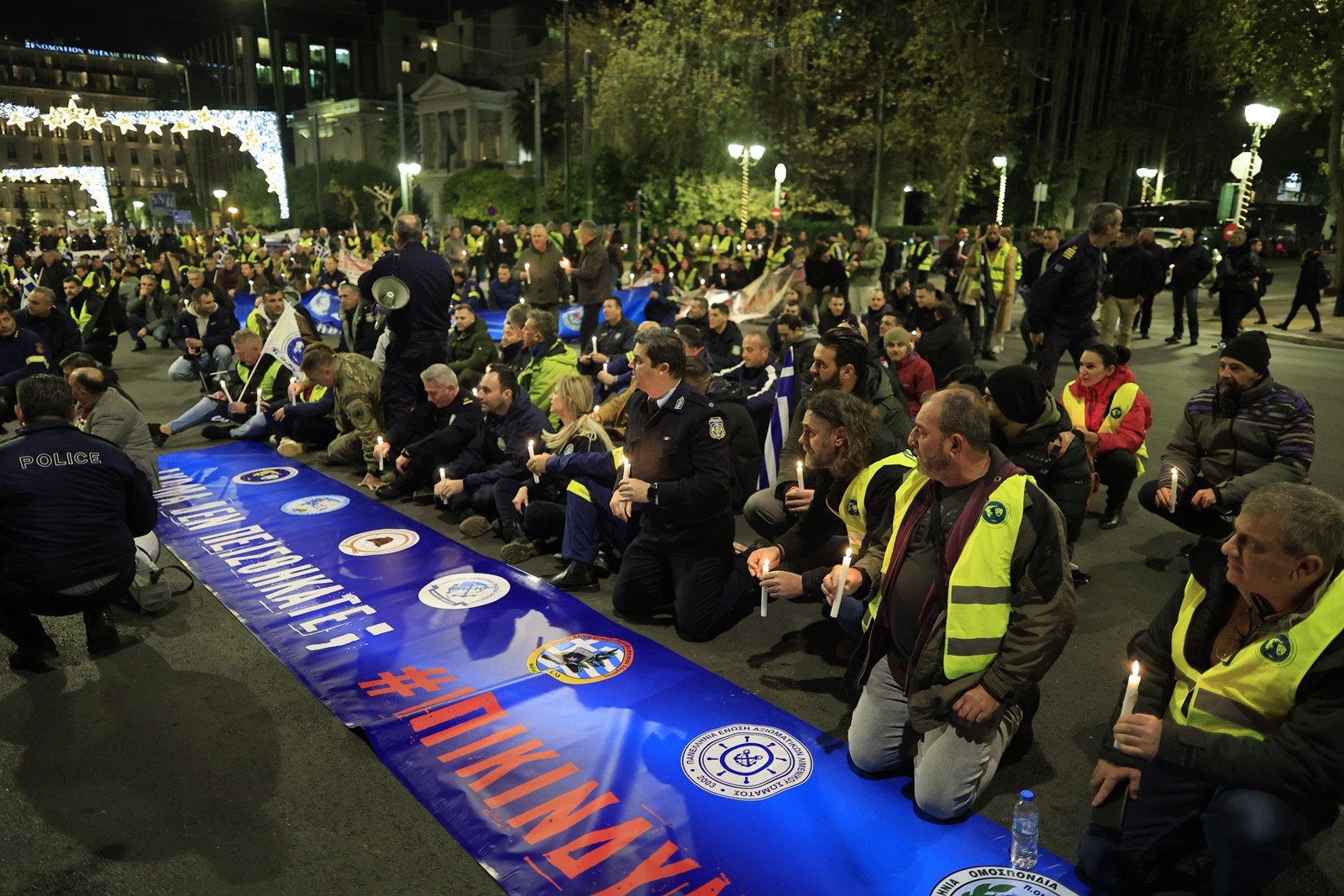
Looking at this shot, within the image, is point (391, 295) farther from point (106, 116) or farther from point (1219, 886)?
point (106, 116)

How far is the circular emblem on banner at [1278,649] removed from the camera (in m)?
2.55

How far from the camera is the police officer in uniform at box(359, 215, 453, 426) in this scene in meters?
7.72

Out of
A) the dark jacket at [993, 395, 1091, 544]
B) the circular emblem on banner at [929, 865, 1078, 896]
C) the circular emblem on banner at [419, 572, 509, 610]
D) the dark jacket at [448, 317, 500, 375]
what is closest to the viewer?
the circular emblem on banner at [929, 865, 1078, 896]

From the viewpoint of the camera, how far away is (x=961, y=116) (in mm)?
27391

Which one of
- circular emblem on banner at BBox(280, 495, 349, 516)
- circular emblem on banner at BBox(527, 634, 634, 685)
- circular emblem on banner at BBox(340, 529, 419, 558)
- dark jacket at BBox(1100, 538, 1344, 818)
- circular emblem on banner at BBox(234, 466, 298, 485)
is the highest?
dark jacket at BBox(1100, 538, 1344, 818)

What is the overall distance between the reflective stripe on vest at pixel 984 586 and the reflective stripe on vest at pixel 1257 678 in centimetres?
56

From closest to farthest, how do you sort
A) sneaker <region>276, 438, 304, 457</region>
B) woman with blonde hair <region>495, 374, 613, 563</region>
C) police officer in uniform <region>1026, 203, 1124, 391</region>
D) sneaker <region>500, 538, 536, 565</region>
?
woman with blonde hair <region>495, 374, 613, 563</region>, sneaker <region>500, 538, 536, 565</region>, police officer in uniform <region>1026, 203, 1124, 391</region>, sneaker <region>276, 438, 304, 457</region>

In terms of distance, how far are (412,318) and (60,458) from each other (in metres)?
3.83

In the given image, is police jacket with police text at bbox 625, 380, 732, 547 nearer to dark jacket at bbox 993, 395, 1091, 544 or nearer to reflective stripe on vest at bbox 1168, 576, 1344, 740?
dark jacket at bbox 993, 395, 1091, 544

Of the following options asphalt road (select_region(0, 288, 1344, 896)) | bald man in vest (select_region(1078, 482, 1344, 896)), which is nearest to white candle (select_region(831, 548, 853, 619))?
asphalt road (select_region(0, 288, 1344, 896))

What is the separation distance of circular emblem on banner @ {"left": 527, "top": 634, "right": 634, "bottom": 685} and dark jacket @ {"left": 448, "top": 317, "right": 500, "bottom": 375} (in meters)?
4.38

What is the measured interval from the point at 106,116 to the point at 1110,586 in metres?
31.6

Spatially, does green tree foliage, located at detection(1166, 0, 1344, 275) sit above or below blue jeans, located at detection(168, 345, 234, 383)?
above

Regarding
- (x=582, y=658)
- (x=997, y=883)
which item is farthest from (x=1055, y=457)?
(x=582, y=658)
